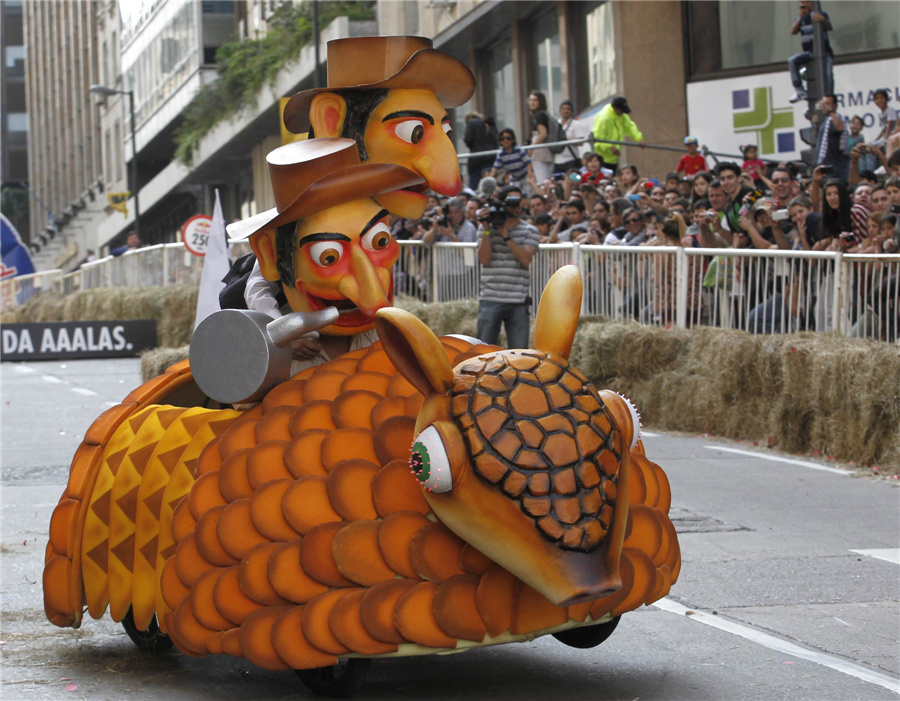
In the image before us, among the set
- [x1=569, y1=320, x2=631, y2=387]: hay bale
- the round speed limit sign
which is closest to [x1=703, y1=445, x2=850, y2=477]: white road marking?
[x1=569, y1=320, x2=631, y2=387]: hay bale

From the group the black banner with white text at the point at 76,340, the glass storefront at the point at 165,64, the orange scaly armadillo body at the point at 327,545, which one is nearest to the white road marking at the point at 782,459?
the orange scaly armadillo body at the point at 327,545

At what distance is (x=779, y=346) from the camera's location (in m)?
11.3

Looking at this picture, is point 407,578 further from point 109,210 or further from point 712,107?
point 109,210

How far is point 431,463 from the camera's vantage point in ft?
12.9

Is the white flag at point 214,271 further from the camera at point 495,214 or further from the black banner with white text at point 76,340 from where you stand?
the black banner with white text at point 76,340

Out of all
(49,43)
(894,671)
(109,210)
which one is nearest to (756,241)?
(894,671)

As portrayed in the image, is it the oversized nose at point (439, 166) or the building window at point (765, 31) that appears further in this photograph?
the building window at point (765, 31)

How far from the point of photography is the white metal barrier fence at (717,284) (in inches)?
435

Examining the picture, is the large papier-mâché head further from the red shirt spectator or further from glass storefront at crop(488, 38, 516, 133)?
glass storefront at crop(488, 38, 516, 133)

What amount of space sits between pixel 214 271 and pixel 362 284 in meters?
1.81

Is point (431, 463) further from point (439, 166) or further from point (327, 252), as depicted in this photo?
point (439, 166)

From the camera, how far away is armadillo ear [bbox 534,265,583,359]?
4.29m

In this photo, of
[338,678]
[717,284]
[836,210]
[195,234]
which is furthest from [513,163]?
[338,678]

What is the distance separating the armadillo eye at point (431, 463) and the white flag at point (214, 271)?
7.56 feet
